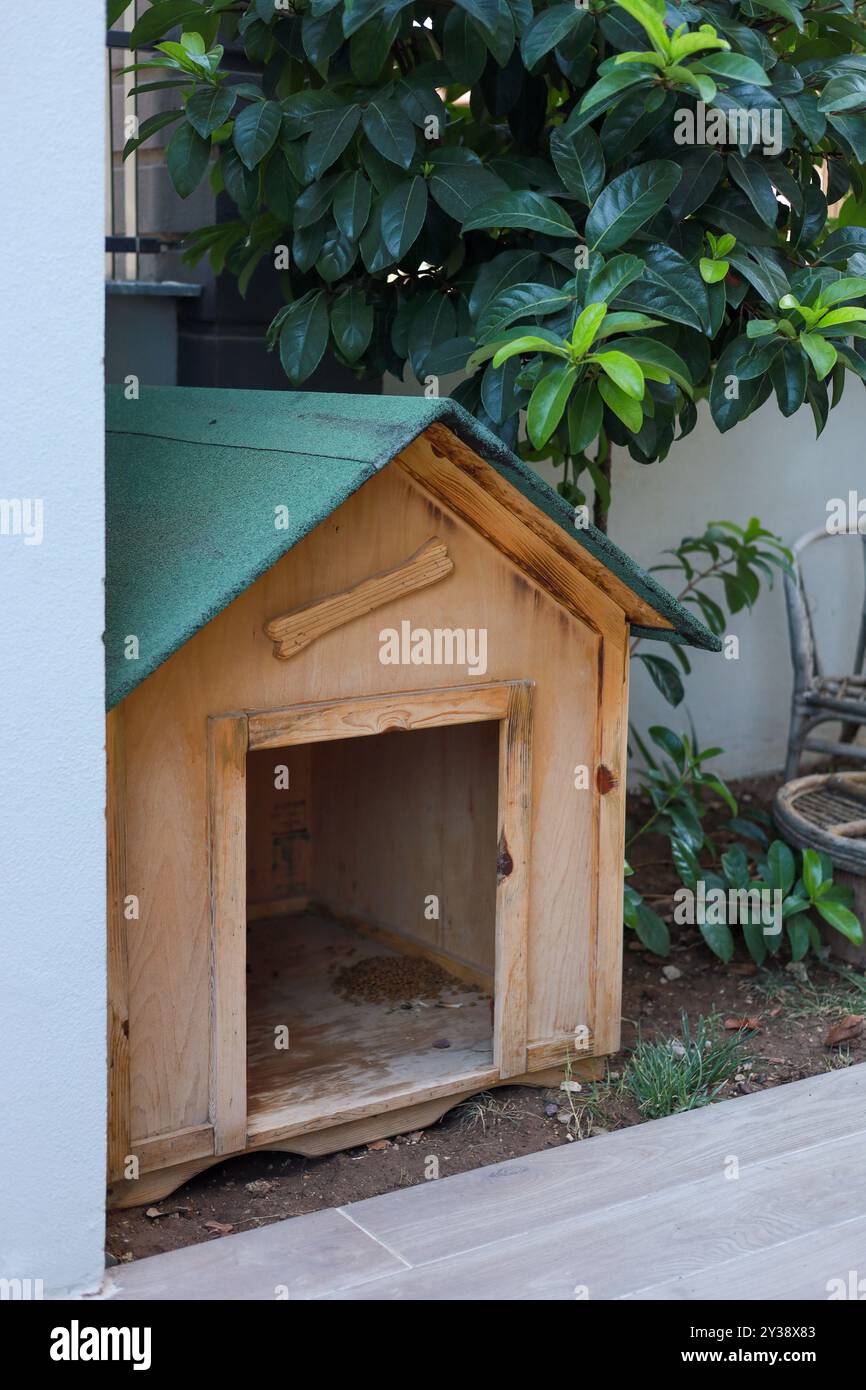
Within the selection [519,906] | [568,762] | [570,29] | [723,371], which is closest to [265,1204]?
[519,906]

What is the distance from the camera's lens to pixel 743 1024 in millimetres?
3328

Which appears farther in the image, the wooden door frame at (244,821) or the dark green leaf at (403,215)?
the dark green leaf at (403,215)

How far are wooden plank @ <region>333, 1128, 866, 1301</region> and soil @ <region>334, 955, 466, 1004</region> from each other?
0.72 meters

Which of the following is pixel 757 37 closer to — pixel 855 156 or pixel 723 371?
pixel 855 156

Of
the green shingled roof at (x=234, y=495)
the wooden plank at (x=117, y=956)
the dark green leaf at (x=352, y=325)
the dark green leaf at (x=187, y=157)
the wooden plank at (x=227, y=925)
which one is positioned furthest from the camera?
the dark green leaf at (x=352, y=325)

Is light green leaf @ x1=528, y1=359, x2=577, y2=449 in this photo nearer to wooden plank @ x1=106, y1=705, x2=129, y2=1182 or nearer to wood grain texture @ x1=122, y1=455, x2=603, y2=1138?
wood grain texture @ x1=122, y1=455, x2=603, y2=1138

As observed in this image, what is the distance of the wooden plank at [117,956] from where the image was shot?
2.26 m

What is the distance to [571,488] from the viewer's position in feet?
12.4

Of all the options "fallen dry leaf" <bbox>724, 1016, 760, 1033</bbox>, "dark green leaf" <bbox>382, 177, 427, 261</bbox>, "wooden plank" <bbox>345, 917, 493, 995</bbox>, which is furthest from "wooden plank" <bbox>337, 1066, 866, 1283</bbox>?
"dark green leaf" <bbox>382, 177, 427, 261</bbox>

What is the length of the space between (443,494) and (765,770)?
10.0 ft

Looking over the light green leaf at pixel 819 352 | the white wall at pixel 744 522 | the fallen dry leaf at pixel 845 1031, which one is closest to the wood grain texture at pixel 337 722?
the light green leaf at pixel 819 352

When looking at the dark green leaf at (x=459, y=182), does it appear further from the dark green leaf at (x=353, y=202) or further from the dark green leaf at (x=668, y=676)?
the dark green leaf at (x=668, y=676)

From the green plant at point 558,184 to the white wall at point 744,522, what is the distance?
1502mm

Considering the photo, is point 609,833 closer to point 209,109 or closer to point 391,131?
point 391,131
